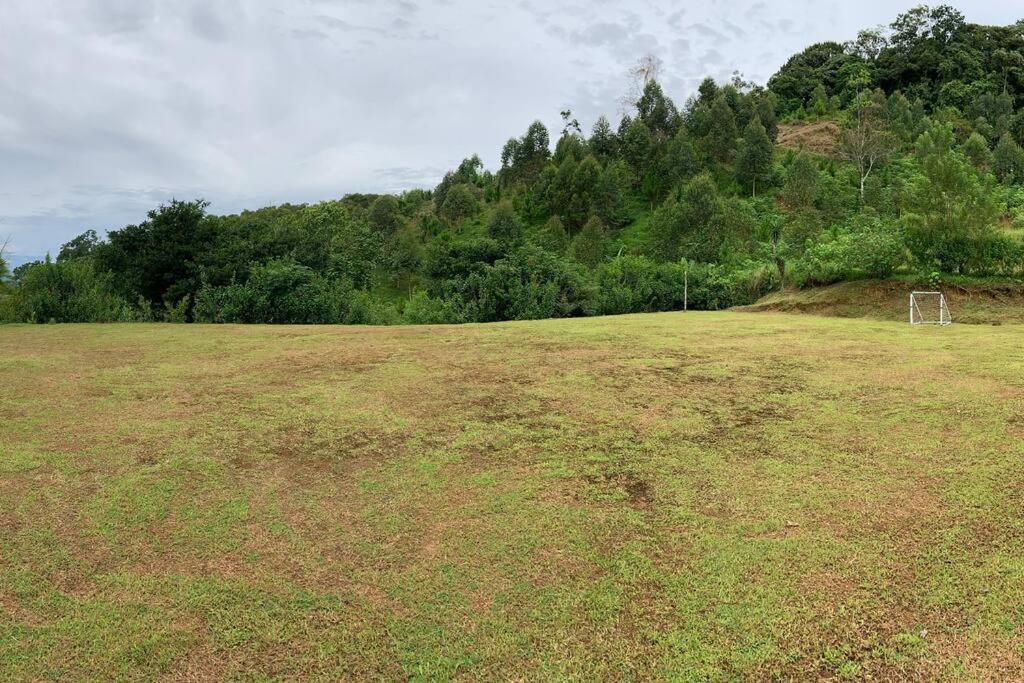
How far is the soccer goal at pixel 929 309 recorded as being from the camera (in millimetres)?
10597

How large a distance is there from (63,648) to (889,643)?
3197 millimetres

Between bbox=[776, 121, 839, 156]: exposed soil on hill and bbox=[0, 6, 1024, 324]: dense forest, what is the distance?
41 cm

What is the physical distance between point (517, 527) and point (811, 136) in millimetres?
53777

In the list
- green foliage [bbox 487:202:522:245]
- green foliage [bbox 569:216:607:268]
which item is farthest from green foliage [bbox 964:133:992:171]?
green foliage [bbox 487:202:522:245]

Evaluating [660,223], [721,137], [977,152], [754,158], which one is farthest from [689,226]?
[977,152]

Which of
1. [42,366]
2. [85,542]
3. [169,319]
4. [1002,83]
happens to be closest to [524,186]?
[169,319]

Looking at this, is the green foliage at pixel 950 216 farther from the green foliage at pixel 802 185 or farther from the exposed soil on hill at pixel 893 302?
the green foliage at pixel 802 185

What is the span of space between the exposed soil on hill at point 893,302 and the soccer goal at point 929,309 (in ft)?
0.73

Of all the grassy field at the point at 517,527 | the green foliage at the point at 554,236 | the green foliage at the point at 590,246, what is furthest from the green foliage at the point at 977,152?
the grassy field at the point at 517,527

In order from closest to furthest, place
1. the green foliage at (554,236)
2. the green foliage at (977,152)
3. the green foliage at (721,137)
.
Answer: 1. the green foliage at (554,236)
2. the green foliage at (977,152)
3. the green foliage at (721,137)

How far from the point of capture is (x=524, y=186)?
47.5 metres

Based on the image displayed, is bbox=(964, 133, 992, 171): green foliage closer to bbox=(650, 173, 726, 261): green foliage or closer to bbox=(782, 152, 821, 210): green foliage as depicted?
bbox=(782, 152, 821, 210): green foliage

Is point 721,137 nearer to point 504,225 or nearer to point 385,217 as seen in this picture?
point 504,225

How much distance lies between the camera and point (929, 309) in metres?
11.6
